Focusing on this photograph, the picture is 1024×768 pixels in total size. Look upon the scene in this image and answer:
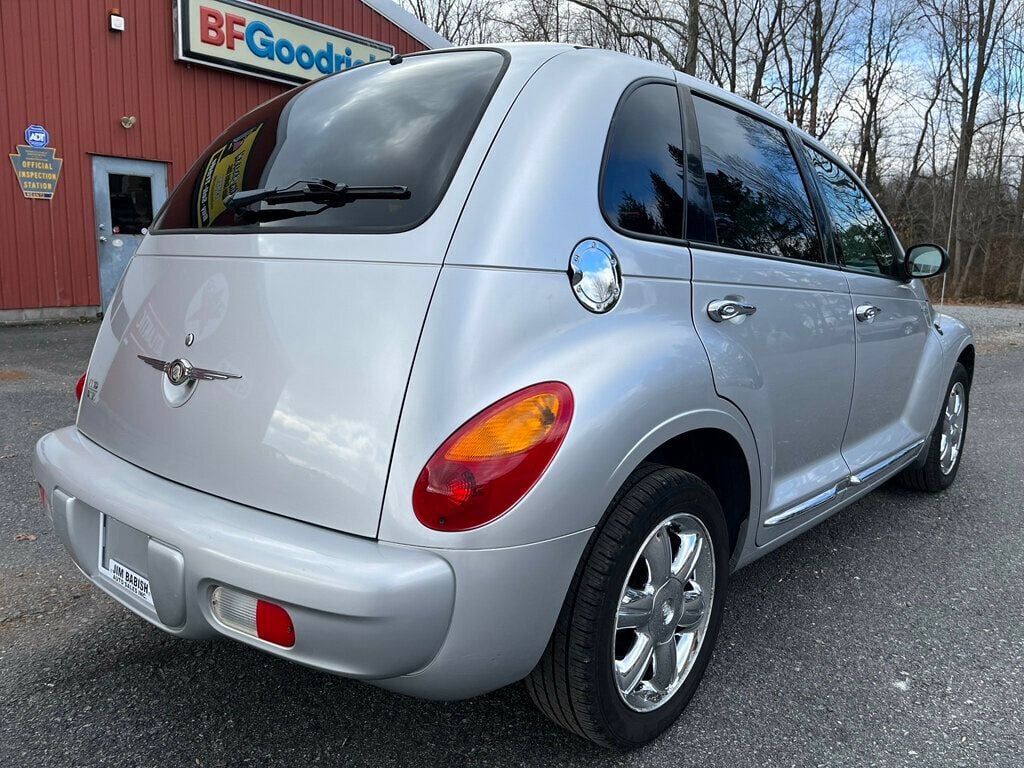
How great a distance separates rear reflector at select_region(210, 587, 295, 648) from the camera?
157 centimetres

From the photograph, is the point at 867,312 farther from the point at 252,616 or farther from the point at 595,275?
the point at 252,616

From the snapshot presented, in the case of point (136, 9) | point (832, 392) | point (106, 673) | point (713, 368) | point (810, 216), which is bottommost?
point (106, 673)

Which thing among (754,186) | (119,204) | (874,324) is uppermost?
(754,186)

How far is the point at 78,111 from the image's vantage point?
32.4 ft

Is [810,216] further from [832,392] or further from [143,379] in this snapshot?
[143,379]

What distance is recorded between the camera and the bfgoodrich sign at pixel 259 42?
34.6 ft

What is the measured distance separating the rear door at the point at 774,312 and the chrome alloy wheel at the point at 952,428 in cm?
148

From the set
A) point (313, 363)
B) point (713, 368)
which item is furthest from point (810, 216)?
point (313, 363)

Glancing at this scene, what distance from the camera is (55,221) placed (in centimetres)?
993

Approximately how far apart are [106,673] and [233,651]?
13.7 inches

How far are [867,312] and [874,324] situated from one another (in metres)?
A: 0.10

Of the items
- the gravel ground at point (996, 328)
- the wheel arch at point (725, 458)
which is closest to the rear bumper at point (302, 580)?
the wheel arch at point (725, 458)

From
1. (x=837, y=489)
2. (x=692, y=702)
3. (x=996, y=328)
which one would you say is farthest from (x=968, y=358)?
(x=996, y=328)

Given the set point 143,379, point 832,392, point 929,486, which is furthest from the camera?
point 929,486
